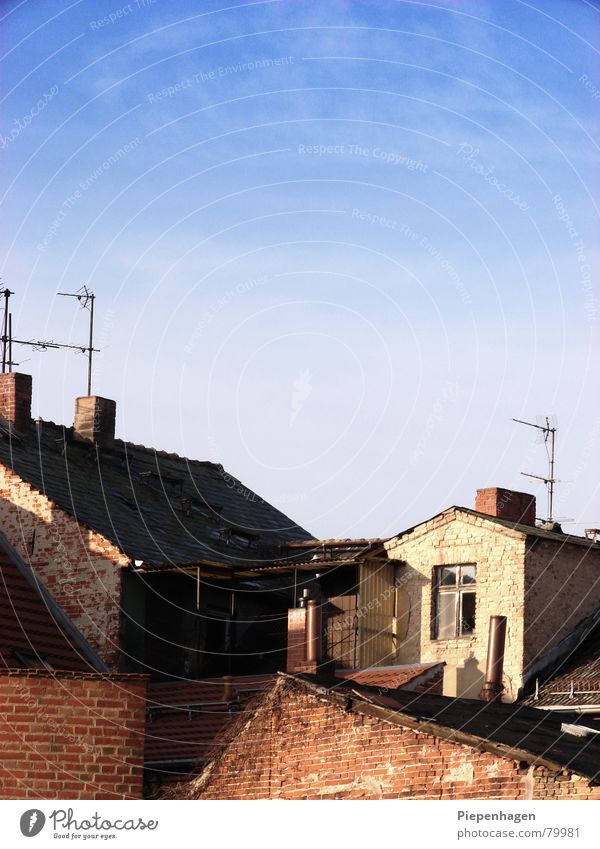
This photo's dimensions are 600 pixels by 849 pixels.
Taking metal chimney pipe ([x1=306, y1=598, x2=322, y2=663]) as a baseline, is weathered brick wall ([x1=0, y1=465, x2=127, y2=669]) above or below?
above

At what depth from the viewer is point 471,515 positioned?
34.8m

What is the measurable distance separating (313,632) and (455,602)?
348 centimetres

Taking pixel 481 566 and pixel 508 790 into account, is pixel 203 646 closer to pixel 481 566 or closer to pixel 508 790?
pixel 481 566

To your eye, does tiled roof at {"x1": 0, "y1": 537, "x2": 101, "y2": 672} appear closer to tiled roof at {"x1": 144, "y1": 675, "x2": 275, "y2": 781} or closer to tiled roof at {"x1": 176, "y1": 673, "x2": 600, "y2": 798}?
tiled roof at {"x1": 144, "y1": 675, "x2": 275, "y2": 781}

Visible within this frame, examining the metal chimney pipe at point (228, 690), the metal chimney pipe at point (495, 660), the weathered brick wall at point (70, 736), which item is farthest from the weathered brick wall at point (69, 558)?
the weathered brick wall at point (70, 736)

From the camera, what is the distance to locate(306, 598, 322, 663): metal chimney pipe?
32.3 metres

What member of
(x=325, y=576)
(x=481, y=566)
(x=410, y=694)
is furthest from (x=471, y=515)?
(x=410, y=694)

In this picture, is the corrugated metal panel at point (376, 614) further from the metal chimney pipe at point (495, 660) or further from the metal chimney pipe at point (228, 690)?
the metal chimney pipe at point (228, 690)

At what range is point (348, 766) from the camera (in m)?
24.2

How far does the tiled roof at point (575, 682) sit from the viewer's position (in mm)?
30984

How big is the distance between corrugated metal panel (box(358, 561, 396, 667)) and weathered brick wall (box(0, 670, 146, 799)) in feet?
31.9

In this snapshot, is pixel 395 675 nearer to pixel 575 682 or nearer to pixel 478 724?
pixel 575 682

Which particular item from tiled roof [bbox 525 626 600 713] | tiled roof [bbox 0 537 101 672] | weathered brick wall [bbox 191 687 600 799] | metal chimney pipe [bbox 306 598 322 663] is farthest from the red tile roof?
weathered brick wall [bbox 191 687 600 799]

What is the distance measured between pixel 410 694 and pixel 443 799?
4261 mm
